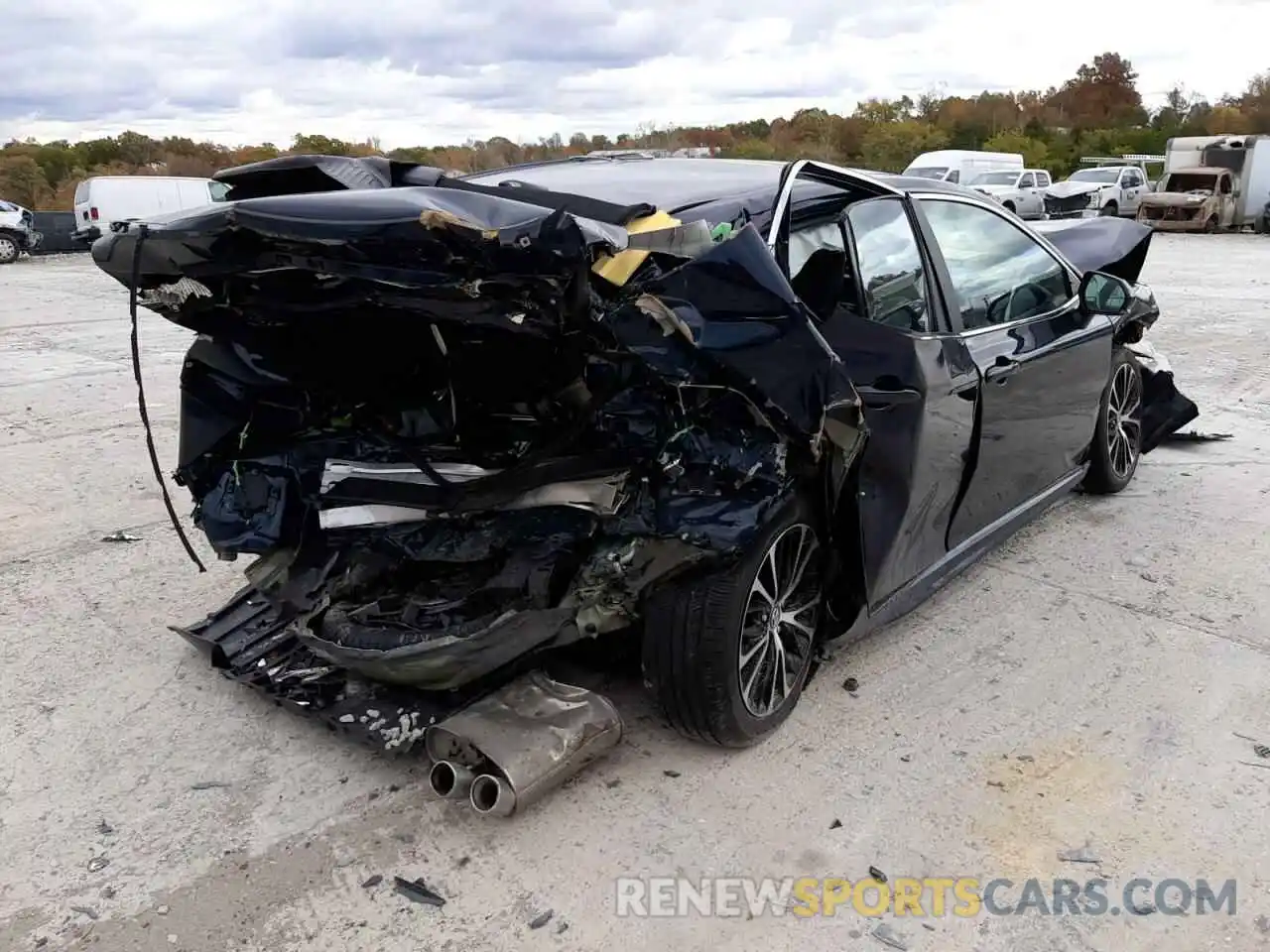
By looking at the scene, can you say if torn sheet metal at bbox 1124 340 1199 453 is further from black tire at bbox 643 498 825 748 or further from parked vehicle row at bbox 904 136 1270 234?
parked vehicle row at bbox 904 136 1270 234

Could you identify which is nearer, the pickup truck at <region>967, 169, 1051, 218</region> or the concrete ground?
the concrete ground

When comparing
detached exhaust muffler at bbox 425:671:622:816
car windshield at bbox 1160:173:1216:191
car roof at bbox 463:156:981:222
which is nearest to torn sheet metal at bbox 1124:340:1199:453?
car roof at bbox 463:156:981:222

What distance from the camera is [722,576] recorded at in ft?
9.38

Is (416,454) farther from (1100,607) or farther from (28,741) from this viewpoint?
(1100,607)

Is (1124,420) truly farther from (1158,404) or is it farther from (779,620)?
(779,620)

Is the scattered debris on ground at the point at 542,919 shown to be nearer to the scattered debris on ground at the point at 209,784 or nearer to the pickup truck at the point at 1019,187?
the scattered debris on ground at the point at 209,784

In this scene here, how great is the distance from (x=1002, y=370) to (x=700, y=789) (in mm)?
1969

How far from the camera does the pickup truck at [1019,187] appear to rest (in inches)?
1003

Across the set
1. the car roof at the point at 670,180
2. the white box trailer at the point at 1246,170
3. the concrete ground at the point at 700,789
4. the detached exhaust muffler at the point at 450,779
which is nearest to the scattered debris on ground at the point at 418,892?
the concrete ground at the point at 700,789

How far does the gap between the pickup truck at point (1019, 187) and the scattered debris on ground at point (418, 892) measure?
25157mm

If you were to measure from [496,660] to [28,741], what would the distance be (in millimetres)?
A: 1637

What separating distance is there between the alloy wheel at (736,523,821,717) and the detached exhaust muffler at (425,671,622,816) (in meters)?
0.45

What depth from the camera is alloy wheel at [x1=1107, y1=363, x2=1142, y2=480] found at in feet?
17.2

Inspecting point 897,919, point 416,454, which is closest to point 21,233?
point 416,454
